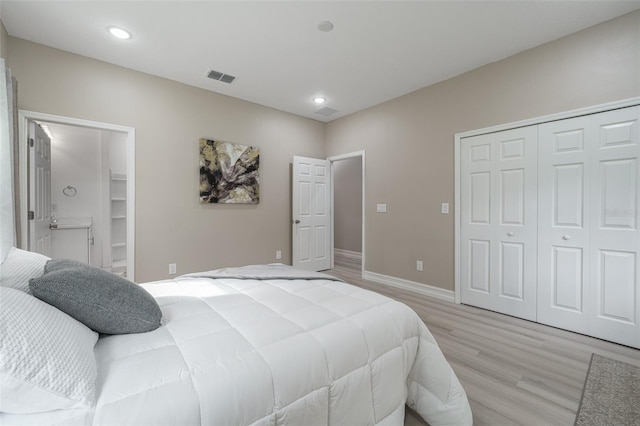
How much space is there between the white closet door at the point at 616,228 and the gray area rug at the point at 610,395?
488 millimetres

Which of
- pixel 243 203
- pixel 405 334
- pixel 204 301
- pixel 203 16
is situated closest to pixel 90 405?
pixel 204 301

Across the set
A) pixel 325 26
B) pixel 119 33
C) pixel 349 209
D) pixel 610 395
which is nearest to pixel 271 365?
pixel 610 395

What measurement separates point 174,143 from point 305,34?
6.88 ft

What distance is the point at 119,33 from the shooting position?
257 centimetres

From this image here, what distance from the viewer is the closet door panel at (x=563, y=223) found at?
253 centimetres

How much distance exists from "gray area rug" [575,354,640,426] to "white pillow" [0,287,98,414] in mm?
2293

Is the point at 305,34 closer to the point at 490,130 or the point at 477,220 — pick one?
the point at 490,130

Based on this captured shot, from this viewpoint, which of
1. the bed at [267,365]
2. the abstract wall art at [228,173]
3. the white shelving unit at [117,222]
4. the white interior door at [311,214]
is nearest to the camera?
the bed at [267,365]

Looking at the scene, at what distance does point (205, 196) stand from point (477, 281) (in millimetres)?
3554

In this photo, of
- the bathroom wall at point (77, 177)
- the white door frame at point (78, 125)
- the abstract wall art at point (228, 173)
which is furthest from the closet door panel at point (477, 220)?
the bathroom wall at point (77, 177)

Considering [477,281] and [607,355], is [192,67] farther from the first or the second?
[607,355]

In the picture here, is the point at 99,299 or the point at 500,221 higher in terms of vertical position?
the point at 500,221

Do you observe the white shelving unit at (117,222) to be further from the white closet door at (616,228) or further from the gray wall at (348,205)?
the white closet door at (616,228)

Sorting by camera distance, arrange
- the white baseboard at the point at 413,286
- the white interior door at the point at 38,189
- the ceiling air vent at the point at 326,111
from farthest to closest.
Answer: the ceiling air vent at the point at 326,111 → the white baseboard at the point at 413,286 → the white interior door at the point at 38,189
